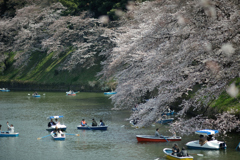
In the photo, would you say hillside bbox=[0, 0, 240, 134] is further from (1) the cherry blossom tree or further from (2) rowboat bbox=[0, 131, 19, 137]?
(2) rowboat bbox=[0, 131, 19, 137]

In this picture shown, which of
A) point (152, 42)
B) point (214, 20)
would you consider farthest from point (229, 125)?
point (152, 42)

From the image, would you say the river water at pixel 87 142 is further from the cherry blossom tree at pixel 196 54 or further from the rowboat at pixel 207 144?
the cherry blossom tree at pixel 196 54

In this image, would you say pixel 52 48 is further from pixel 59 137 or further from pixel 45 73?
pixel 59 137

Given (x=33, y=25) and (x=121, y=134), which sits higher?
(x=33, y=25)

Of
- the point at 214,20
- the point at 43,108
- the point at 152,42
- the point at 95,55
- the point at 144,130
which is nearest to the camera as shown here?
the point at 214,20

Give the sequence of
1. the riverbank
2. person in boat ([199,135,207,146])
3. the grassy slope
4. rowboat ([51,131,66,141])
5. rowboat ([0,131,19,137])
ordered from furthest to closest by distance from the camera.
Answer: the grassy slope < the riverbank < rowboat ([0,131,19,137]) < rowboat ([51,131,66,141]) < person in boat ([199,135,207,146])

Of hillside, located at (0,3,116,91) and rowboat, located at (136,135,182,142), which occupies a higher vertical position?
hillside, located at (0,3,116,91)

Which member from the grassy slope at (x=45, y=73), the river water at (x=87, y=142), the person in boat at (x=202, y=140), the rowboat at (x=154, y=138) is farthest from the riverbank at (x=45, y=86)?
the person in boat at (x=202, y=140)

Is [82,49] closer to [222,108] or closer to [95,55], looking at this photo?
[95,55]

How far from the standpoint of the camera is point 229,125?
15289 mm

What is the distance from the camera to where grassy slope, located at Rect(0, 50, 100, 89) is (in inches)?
2342

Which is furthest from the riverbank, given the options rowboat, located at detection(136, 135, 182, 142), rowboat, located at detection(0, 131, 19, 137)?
rowboat, located at detection(136, 135, 182, 142)

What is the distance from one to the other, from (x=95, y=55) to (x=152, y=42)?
3949cm

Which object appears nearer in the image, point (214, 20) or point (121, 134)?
point (214, 20)
